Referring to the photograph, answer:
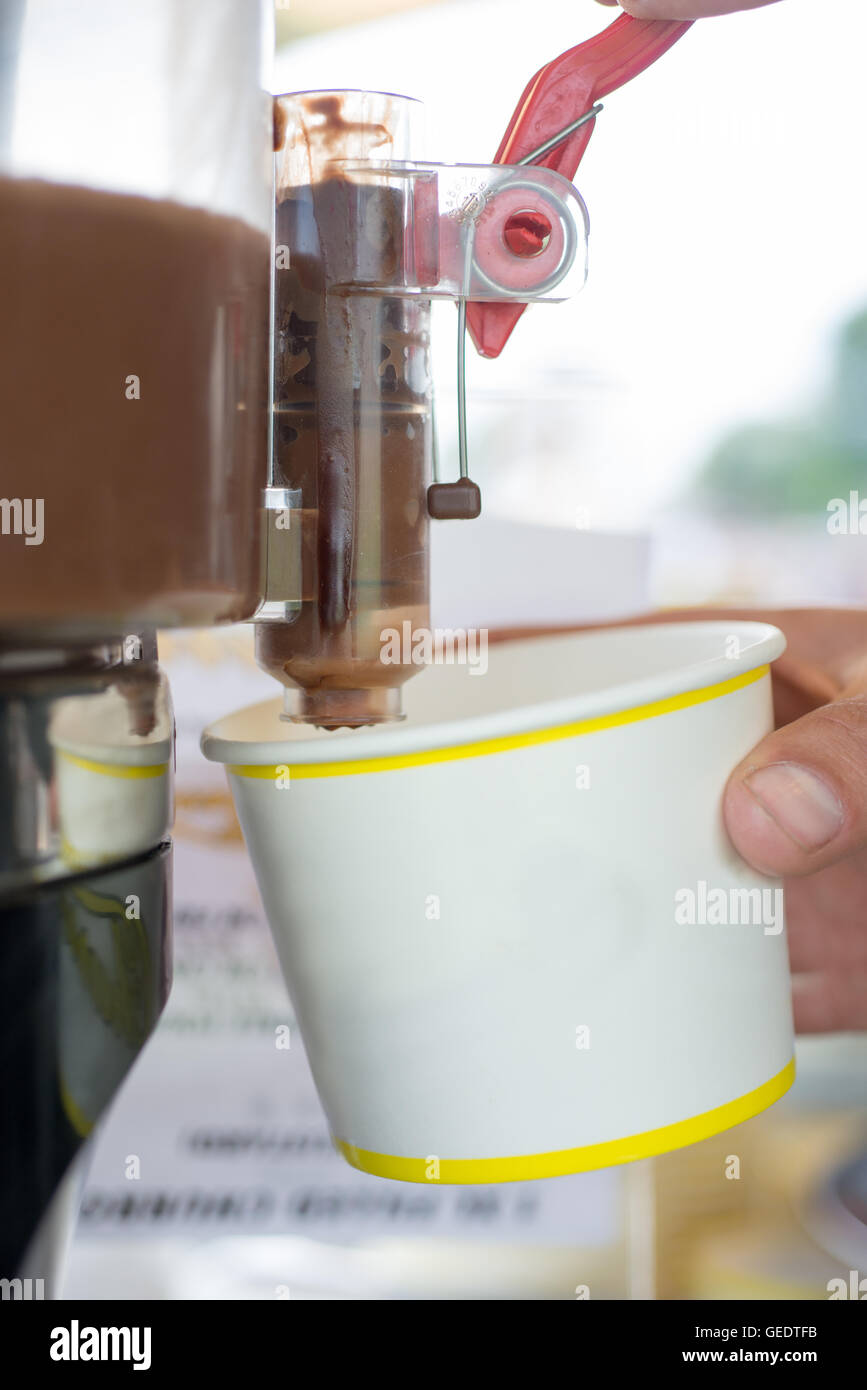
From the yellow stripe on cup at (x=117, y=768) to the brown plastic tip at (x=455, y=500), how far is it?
99 millimetres

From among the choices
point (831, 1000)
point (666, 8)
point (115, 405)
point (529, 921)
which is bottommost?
point (831, 1000)

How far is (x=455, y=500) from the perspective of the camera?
28 centimetres

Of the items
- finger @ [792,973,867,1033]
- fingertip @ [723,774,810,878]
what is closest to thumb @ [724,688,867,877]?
fingertip @ [723,774,810,878]

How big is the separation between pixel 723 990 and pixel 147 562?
0.18 metres

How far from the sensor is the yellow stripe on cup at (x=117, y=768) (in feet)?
0.63

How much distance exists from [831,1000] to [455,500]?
16.6 inches

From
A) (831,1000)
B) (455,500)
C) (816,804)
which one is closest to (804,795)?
(816,804)

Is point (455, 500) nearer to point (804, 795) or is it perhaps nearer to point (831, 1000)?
point (804, 795)

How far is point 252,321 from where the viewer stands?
0.71 ft

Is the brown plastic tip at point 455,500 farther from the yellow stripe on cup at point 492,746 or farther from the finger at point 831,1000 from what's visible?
the finger at point 831,1000

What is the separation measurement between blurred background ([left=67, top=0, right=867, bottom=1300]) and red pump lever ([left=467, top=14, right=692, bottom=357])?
0.24 metres

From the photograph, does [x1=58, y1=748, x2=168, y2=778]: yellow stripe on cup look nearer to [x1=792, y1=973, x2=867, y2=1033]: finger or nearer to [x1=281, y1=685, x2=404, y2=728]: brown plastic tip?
[x1=281, y1=685, x2=404, y2=728]: brown plastic tip

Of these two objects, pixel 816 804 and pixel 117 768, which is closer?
pixel 117 768
